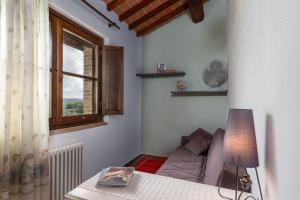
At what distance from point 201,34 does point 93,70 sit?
7.47 feet

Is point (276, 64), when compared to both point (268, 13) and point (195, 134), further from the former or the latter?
point (195, 134)

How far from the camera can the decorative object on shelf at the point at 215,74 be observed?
3.42m

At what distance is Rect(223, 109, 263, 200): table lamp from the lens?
0.73m

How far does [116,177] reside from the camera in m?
1.18

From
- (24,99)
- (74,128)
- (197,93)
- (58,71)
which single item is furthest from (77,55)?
(197,93)

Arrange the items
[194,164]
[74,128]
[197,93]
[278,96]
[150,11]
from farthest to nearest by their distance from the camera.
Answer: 1. [197,93]
2. [150,11]
3. [194,164]
4. [74,128]
5. [278,96]

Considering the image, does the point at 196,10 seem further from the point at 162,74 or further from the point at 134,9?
the point at 162,74

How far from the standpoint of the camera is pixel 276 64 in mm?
729

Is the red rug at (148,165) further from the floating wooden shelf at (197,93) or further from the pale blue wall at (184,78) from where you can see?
the floating wooden shelf at (197,93)

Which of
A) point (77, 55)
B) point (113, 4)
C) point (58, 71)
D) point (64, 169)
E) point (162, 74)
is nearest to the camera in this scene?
point (64, 169)

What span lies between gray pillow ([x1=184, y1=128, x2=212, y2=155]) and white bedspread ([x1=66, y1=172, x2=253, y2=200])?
1.96m

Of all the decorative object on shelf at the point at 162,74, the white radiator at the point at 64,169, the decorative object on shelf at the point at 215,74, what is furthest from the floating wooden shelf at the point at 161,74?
the white radiator at the point at 64,169

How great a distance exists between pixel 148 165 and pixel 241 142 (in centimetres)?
293

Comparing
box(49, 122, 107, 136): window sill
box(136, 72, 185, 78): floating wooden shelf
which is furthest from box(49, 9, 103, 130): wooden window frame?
box(136, 72, 185, 78): floating wooden shelf
